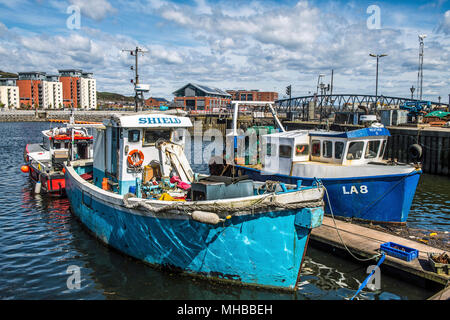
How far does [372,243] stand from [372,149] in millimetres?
5609

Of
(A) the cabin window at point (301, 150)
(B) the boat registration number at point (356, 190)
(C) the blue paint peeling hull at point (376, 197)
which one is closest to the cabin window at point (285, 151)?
(A) the cabin window at point (301, 150)

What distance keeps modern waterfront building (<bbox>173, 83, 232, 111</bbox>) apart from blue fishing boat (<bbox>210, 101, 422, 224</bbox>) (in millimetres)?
93256

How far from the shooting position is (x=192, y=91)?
11325cm

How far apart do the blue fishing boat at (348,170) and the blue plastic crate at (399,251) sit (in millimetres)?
2975

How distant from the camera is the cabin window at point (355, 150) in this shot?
51.3ft

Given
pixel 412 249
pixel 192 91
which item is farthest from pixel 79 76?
pixel 412 249

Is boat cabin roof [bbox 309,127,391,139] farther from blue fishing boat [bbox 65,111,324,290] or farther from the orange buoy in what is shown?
the orange buoy

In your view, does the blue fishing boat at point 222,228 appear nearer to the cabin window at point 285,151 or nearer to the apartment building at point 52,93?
the cabin window at point 285,151

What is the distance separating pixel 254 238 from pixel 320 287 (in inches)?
118

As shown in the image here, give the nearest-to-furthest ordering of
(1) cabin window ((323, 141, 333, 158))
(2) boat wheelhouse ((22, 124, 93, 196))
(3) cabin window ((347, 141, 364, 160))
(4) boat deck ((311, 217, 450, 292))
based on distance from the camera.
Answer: (4) boat deck ((311, 217, 450, 292)), (3) cabin window ((347, 141, 364, 160)), (1) cabin window ((323, 141, 333, 158)), (2) boat wheelhouse ((22, 124, 93, 196))

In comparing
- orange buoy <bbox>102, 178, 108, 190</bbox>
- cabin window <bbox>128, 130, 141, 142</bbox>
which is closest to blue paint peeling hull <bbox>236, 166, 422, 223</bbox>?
cabin window <bbox>128, 130, 141, 142</bbox>

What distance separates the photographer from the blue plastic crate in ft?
34.7

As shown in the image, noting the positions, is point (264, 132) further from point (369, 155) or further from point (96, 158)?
point (96, 158)

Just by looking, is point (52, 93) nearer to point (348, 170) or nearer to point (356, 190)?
point (348, 170)
